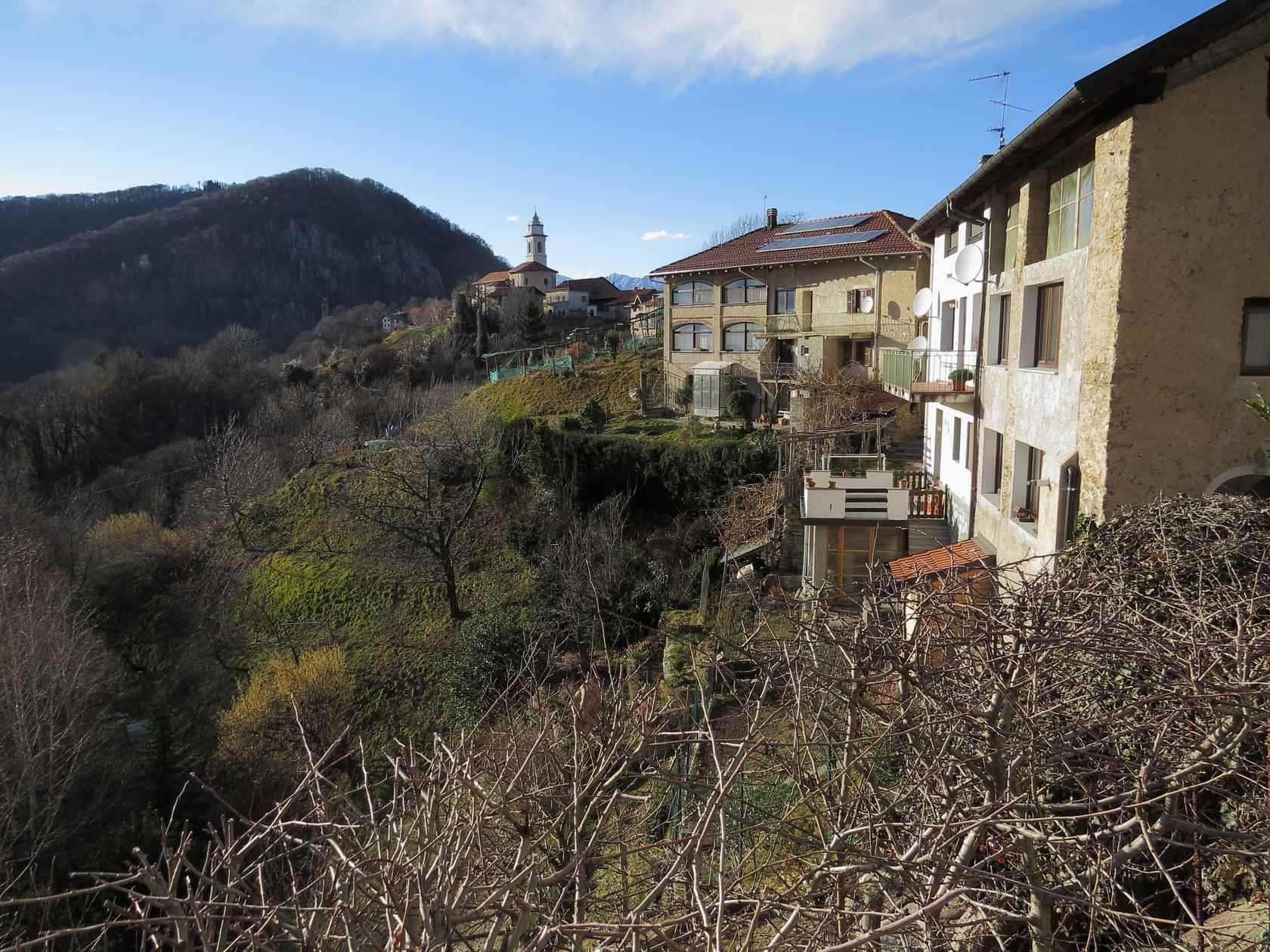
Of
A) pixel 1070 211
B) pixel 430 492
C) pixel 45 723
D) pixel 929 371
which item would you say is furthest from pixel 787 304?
Result: pixel 45 723

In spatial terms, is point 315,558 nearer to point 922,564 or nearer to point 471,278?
point 922,564

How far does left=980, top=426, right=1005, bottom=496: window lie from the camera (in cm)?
1273

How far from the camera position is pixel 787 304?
100 feet

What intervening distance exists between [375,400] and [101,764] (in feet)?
92.1

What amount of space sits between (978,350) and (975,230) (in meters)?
3.02

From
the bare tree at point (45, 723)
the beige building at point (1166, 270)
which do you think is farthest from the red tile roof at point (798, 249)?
the bare tree at point (45, 723)

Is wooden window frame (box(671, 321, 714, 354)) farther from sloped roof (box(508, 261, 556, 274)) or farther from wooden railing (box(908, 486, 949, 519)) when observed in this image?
sloped roof (box(508, 261, 556, 274))

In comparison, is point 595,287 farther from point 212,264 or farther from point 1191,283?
point 1191,283

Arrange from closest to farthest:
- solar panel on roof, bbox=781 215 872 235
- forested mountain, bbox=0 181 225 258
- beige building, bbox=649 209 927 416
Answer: beige building, bbox=649 209 927 416, solar panel on roof, bbox=781 215 872 235, forested mountain, bbox=0 181 225 258

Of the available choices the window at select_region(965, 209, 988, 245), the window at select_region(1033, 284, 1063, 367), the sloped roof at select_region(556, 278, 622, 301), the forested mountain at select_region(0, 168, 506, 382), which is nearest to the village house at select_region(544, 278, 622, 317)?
the sloped roof at select_region(556, 278, 622, 301)

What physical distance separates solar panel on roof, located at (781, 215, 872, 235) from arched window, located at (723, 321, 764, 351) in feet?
16.1

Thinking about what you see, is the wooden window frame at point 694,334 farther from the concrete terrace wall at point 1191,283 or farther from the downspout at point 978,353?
the concrete terrace wall at point 1191,283

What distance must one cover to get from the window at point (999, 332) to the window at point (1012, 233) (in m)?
0.61

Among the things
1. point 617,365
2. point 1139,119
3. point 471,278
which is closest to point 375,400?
point 617,365
